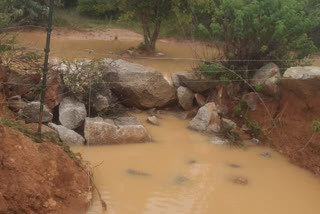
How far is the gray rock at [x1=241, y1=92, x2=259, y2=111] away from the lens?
7820 millimetres

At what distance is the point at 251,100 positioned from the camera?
7852 mm

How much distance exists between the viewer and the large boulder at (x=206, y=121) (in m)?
7.58

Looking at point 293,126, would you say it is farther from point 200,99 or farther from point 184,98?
point 184,98

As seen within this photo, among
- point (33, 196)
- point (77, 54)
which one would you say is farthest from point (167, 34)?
point (33, 196)

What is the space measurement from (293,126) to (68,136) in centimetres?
358

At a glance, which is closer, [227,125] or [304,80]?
[304,80]

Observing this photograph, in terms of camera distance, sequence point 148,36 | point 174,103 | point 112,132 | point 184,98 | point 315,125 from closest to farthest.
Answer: point 315,125 → point 112,132 → point 184,98 → point 174,103 → point 148,36

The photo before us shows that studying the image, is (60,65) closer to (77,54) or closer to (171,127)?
Answer: (171,127)

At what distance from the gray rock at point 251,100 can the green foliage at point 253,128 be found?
1.09 feet

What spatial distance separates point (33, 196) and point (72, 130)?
7.67ft

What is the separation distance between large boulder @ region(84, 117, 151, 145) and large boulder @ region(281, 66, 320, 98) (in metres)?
2.48

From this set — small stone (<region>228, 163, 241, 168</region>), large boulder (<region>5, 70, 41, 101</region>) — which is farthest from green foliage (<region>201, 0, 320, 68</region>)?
large boulder (<region>5, 70, 41, 101</region>)

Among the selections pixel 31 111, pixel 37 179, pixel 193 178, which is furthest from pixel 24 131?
pixel 193 178

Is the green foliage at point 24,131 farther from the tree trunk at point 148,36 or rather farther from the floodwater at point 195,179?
the tree trunk at point 148,36
